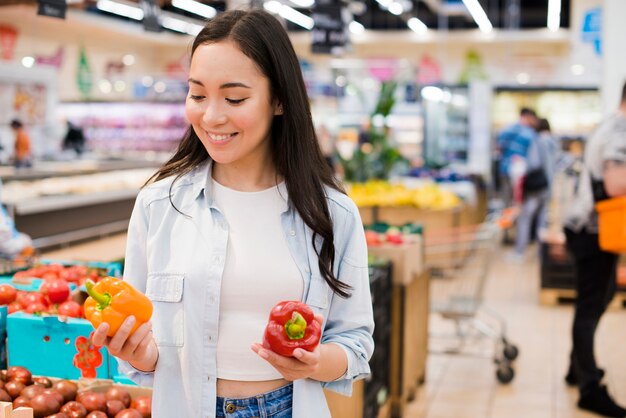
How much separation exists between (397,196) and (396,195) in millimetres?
23

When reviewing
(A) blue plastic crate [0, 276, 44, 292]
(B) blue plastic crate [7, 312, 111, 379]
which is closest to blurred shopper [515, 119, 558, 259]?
(A) blue plastic crate [0, 276, 44, 292]

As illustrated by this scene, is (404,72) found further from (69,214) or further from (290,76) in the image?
(290,76)

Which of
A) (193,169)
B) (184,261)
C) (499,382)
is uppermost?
(193,169)

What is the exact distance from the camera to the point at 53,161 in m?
12.3

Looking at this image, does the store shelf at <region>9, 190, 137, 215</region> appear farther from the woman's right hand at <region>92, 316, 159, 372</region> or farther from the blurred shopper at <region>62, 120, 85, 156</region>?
the woman's right hand at <region>92, 316, 159, 372</region>

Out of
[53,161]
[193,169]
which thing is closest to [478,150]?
[53,161]

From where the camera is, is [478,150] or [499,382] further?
[478,150]

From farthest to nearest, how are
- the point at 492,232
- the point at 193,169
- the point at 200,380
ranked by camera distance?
the point at 492,232 → the point at 193,169 → the point at 200,380

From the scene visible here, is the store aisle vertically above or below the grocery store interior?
below

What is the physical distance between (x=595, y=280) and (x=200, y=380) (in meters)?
3.64

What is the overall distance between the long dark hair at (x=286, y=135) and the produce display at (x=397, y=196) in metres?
6.56

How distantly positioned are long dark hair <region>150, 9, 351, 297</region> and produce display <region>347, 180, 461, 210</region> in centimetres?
656

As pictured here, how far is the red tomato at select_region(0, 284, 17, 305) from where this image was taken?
2.94 metres

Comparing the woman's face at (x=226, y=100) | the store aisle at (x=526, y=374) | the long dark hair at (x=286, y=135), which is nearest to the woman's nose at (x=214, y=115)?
the woman's face at (x=226, y=100)
